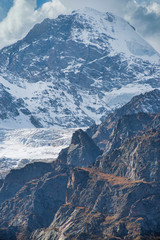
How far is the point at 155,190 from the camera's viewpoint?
641ft

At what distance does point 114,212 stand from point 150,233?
17.7 meters

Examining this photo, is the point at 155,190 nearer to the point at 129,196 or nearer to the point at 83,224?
the point at 129,196

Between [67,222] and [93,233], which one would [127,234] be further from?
[67,222]

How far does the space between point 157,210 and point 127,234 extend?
12.2 metres

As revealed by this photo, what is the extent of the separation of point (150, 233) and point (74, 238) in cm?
2126

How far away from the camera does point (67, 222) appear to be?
199500 mm

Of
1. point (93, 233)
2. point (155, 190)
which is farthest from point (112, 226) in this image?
point (155, 190)

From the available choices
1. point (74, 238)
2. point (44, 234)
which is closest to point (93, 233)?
point (74, 238)

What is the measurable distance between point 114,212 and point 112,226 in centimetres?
874

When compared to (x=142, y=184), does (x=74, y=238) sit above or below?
below

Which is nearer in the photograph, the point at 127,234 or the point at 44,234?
the point at 127,234

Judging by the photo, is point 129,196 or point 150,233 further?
point 129,196

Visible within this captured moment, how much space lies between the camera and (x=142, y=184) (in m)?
198

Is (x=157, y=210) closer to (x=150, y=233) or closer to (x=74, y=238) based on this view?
(x=150, y=233)
